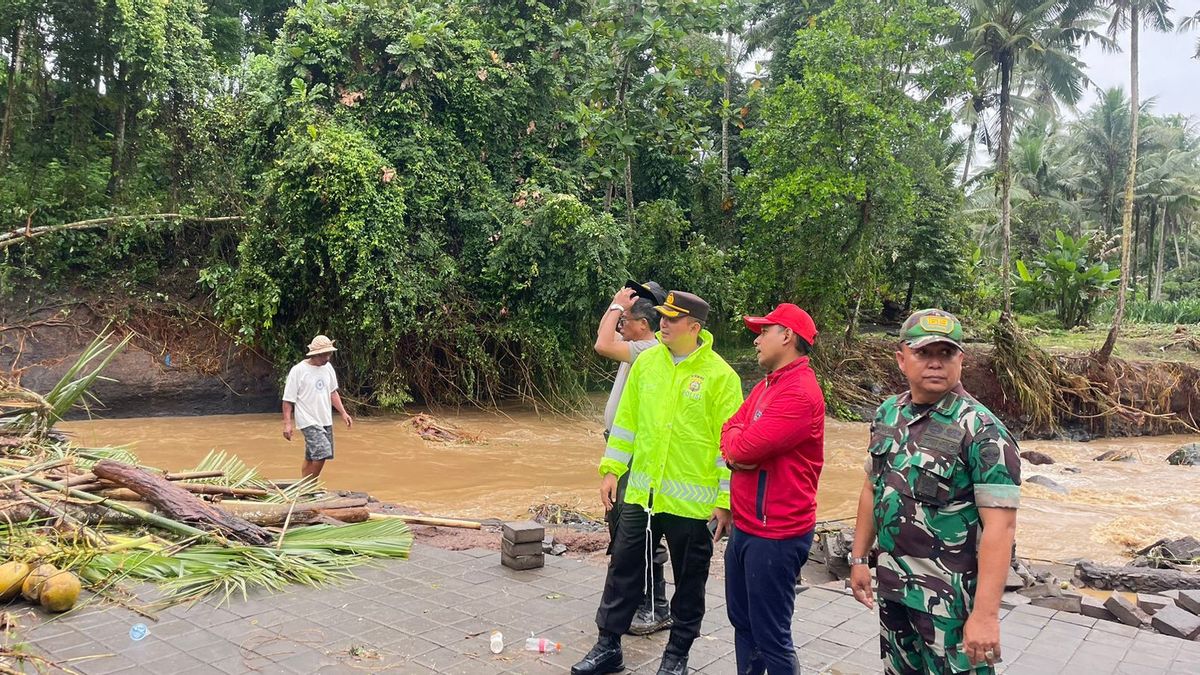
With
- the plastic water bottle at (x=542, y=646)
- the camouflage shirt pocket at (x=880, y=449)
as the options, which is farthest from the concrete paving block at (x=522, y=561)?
the camouflage shirt pocket at (x=880, y=449)

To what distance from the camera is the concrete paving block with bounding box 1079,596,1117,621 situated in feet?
16.3

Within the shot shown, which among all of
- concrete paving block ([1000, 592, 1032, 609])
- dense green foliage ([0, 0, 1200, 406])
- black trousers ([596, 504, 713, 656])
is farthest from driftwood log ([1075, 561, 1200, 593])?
dense green foliage ([0, 0, 1200, 406])

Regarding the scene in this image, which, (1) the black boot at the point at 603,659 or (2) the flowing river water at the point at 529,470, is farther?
(2) the flowing river water at the point at 529,470

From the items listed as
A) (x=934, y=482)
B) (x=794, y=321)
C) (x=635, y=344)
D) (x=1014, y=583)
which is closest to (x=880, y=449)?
(x=934, y=482)

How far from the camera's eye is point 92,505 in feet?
17.1

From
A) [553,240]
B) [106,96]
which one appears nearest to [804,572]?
[553,240]

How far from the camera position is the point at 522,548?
5348mm

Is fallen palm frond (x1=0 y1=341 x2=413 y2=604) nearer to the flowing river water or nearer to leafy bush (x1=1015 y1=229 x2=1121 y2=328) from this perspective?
the flowing river water

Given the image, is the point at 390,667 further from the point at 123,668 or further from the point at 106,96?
the point at 106,96

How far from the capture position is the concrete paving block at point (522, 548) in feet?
17.5

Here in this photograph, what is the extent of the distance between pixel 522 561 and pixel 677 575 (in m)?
1.83

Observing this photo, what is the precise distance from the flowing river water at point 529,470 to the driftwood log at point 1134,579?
1232 millimetres

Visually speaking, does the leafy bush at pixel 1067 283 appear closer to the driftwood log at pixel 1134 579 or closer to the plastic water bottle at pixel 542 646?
the driftwood log at pixel 1134 579

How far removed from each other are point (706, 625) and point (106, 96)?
715 inches
